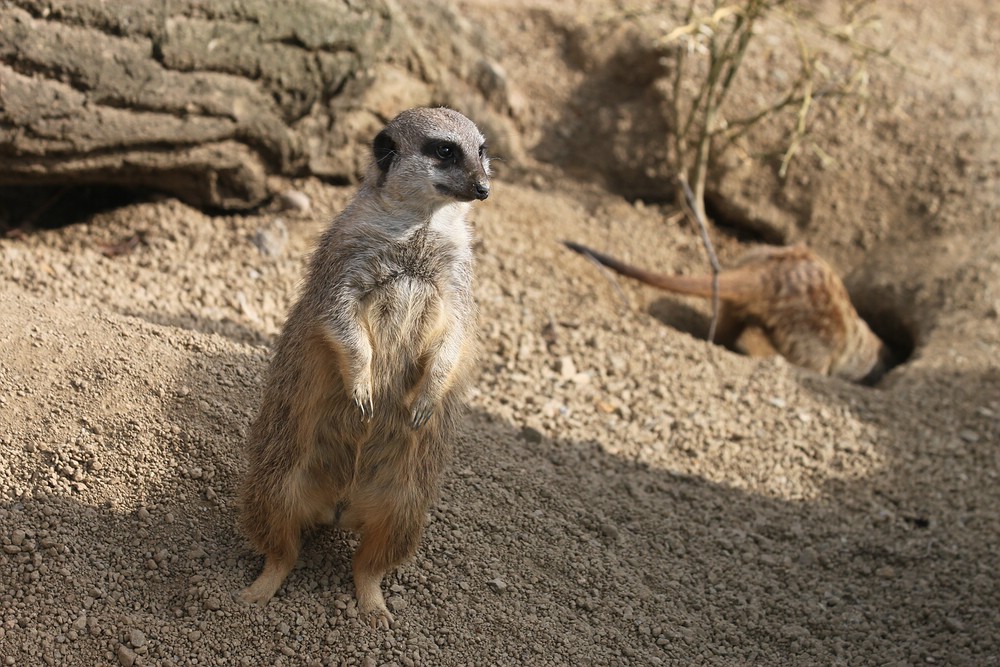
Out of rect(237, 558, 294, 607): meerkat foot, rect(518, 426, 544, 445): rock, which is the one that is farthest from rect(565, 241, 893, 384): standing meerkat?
rect(237, 558, 294, 607): meerkat foot

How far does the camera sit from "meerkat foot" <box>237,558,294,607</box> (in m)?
2.62

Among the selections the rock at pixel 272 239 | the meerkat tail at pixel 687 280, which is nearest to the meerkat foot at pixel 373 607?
the rock at pixel 272 239

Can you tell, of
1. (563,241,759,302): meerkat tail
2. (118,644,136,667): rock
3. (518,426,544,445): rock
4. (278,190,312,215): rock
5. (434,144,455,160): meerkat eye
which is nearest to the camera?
(118,644,136,667): rock

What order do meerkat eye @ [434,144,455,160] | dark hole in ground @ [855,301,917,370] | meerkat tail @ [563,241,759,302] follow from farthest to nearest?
dark hole in ground @ [855,301,917,370] → meerkat tail @ [563,241,759,302] → meerkat eye @ [434,144,455,160]

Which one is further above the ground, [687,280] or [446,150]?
[446,150]

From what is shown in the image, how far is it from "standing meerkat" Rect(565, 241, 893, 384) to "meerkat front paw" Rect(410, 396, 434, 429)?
2.81 m

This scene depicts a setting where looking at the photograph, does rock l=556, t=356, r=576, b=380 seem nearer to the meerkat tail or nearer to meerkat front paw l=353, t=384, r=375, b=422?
the meerkat tail

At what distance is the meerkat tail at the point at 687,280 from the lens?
4.88 metres

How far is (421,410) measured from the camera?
2.57 meters

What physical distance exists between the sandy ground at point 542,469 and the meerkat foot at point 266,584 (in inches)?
1.3

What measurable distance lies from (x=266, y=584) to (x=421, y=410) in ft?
2.05

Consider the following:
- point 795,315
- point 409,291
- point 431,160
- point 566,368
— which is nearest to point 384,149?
point 431,160

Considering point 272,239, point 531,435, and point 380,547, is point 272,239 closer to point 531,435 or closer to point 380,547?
Result: point 531,435

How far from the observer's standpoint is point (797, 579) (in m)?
3.30
